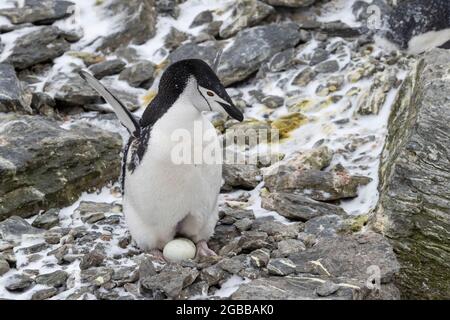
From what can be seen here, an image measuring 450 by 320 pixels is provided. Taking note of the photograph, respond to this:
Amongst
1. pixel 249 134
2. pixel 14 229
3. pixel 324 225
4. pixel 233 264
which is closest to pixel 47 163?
pixel 14 229

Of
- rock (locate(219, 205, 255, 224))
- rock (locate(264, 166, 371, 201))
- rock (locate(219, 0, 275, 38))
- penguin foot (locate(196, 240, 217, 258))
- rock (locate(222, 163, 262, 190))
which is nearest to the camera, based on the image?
penguin foot (locate(196, 240, 217, 258))

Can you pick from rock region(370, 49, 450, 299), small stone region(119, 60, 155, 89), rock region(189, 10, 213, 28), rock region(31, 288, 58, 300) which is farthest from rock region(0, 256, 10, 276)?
rock region(189, 10, 213, 28)

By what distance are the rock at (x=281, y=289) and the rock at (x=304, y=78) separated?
8.63 feet

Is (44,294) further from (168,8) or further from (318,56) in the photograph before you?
(168,8)

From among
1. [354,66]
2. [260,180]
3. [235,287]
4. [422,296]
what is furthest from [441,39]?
[235,287]

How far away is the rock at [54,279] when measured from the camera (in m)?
3.01

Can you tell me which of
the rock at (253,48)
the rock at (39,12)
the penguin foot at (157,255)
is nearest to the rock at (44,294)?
the penguin foot at (157,255)

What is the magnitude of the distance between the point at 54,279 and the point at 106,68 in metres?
2.92

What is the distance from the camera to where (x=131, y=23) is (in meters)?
6.10

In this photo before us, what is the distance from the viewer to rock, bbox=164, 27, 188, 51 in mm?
6004

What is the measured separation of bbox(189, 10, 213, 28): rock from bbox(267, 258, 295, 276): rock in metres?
3.64

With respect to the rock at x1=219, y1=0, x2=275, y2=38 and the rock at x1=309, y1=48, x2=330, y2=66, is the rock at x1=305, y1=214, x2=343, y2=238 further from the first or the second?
the rock at x1=219, y1=0, x2=275, y2=38

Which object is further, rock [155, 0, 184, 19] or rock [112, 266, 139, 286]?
rock [155, 0, 184, 19]
